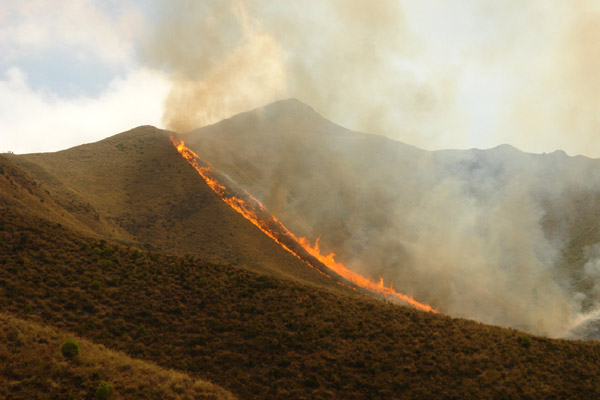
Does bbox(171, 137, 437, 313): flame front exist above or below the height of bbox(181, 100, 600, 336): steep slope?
below

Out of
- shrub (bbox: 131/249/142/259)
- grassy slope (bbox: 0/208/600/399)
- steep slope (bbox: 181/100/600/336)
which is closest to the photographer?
grassy slope (bbox: 0/208/600/399)

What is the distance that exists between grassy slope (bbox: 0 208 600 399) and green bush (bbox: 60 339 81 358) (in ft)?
17.4

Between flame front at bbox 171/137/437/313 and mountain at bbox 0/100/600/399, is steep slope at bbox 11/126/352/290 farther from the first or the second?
flame front at bbox 171/137/437/313

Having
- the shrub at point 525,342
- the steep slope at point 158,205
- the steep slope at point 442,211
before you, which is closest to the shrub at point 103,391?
the shrub at point 525,342

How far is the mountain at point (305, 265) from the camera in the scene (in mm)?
24312

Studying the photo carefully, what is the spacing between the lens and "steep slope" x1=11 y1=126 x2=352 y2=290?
55594 mm

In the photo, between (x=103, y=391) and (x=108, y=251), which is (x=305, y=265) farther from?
(x=103, y=391)

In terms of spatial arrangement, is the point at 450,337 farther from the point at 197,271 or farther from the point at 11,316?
the point at 11,316

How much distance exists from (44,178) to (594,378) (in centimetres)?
7493

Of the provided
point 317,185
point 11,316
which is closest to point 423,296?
point 317,185

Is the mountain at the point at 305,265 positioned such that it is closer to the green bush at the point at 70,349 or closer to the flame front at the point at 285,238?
the green bush at the point at 70,349

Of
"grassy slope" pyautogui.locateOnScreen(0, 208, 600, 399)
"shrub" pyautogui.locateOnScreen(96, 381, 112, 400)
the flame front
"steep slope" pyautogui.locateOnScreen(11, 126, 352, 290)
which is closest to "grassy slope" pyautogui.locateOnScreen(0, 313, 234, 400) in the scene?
"shrub" pyautogui.locateOnScreen(96, 381, 112, 400)

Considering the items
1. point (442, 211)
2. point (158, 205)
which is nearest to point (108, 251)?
point (158, 205)

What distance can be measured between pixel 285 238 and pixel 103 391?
53938 mm
